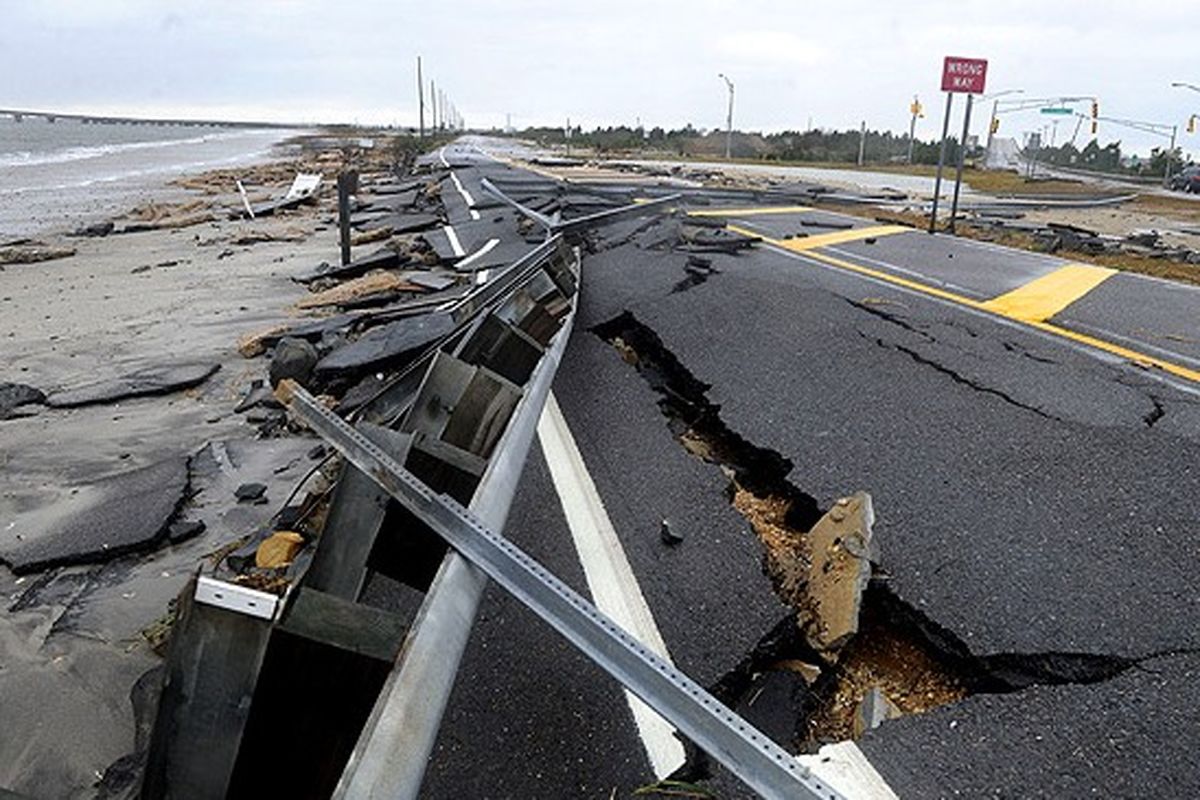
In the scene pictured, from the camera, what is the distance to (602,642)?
1.99 meters

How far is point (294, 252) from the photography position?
50.0 ft

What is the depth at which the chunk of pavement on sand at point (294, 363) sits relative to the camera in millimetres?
6852

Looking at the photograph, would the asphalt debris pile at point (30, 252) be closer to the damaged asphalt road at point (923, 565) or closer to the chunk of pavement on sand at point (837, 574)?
the damaged asphalt road at point (923, 565)

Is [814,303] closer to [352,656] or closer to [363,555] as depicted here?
[363,555]

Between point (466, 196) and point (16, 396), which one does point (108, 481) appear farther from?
point (466, 196)

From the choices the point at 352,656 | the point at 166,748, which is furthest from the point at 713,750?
the point at 166,748

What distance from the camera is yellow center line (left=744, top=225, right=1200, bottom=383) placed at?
5398 mm

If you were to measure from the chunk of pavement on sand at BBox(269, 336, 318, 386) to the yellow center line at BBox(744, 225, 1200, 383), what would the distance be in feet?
17.7

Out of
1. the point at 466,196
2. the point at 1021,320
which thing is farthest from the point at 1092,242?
the point at 466,196

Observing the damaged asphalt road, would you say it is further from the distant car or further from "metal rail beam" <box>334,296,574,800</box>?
the distant car

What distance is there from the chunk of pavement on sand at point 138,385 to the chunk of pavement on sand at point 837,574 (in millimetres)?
5990

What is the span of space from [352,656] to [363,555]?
68cm

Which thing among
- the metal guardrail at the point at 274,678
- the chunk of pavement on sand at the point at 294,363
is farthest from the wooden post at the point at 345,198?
the metal guardrail at the point at 274,678

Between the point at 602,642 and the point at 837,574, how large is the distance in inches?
53.7
